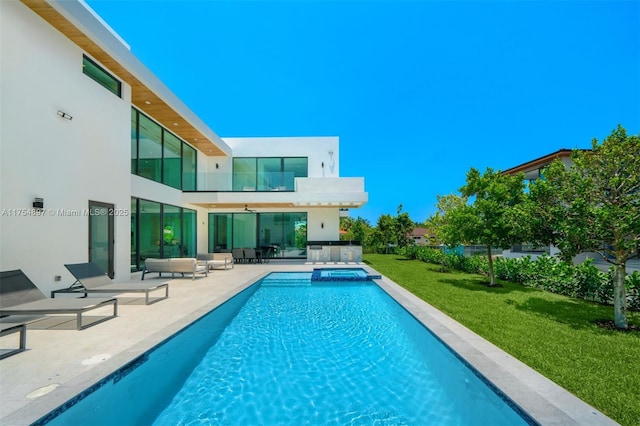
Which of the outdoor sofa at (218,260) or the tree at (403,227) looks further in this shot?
the tree at (403,227)

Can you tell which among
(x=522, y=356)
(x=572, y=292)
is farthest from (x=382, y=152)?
(x=522, y=356)

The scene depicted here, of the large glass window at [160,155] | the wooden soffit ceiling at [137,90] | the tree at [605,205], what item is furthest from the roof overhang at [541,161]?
the large glass window at [160,155]

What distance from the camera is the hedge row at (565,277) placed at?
713 centimetres

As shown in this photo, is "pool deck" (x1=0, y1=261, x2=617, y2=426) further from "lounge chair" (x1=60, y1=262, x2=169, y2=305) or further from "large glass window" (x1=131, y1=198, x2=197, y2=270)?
"large glass window" (x1=131, y1=198, x2=197, y2=270)

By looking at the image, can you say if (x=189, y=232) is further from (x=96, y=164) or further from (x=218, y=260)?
(x=96, y=164)

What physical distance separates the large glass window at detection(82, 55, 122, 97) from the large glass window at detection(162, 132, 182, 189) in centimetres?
422

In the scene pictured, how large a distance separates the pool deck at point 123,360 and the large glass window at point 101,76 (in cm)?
662

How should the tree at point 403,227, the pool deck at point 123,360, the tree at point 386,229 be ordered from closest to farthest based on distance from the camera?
the pool deck at point 123,360
the tree at point 403,227
the tree at point 386,229

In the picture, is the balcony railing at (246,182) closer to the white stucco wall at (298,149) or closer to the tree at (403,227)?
the white stucco wall at (298,149)

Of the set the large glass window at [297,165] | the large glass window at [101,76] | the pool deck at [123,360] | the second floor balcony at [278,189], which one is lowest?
the pool deck at [123,360]

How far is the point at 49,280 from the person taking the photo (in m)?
7.24

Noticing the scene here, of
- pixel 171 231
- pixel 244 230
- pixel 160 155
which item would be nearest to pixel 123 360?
pixel 171 231

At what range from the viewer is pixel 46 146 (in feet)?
23.7

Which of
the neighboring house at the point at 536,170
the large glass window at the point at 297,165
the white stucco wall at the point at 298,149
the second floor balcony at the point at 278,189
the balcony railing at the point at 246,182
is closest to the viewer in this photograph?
the neighboring house at the point at 536,170
